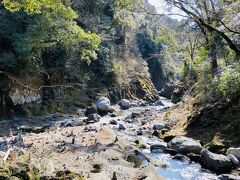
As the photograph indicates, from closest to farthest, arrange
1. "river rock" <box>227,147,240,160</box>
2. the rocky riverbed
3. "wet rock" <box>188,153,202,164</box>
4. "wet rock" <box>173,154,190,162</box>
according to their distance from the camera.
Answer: the rocky riverbed < "river rock" <box>227,147,240,160</box> < "wet rock" <box>188,153,202,164</box> < "wet rock" <box>173,154,190,162</box>

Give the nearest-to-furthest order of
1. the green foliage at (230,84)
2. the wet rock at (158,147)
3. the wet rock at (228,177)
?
the wet rock at (228,177) < the wet rock at (158,147) < the green foliage at (230,84)

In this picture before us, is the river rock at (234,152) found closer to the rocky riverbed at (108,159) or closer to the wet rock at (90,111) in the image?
the rocky riverbed at (108,159)

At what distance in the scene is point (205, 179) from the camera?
9.85m

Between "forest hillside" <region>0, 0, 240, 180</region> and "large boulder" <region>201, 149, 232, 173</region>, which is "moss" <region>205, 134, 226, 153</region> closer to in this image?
"forest hillside" <region>0, 0, 240, 180</region>

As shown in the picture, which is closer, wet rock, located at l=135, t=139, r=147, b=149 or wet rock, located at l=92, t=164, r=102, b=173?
wet rock, located at l=92, t=164, r=102, b=173

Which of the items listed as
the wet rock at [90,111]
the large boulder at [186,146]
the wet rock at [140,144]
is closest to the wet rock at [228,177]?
the large boulder at [186,146]

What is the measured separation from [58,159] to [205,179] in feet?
15.4

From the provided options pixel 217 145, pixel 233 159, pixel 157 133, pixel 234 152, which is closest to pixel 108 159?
pixel 233 159

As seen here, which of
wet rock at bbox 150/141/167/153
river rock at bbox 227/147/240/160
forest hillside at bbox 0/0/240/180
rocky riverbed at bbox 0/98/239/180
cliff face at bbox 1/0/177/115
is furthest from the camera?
cliff face at bbox 1/0/177/115

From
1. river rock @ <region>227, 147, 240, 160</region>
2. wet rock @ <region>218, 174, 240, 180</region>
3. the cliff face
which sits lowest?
wet rock @ <region>218, 174, 240, 180</region>

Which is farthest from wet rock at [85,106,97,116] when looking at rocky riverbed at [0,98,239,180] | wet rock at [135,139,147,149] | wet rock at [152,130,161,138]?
wet rock at [135,139,147,149]

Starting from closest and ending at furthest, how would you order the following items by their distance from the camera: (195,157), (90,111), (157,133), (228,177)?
1. (228,177)
2. (195,157)
3. (157,133)
4. (90,111)

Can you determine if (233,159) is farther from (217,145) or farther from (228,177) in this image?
(217,145)

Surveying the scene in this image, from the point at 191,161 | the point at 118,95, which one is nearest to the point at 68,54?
the point at 118,95
